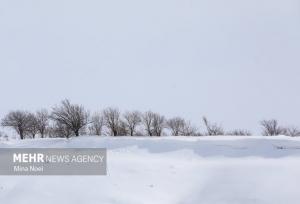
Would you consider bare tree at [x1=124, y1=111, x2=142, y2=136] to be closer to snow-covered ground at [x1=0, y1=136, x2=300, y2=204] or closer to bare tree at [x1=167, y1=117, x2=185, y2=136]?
bare tree at [x1=167, y1=117, x2=185, y2=136]

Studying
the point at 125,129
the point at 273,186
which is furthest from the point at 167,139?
the point at 125,129

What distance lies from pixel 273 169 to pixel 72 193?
258 inches

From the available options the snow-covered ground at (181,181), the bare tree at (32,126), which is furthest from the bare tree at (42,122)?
the snow-covered ground at (181,181)

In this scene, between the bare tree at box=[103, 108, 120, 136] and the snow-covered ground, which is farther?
the bare tree at box=[103, 108, 120, 136]

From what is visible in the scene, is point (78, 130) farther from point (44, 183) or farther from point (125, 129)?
point (44, 183)

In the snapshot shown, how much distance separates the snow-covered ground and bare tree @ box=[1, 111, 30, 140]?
40.0 metres

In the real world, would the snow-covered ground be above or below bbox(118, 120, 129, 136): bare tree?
below

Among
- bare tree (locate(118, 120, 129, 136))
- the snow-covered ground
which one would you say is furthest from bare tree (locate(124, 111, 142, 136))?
the snow-covered ground

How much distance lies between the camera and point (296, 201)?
11.2 metres

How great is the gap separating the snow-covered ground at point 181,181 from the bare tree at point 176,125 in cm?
4228

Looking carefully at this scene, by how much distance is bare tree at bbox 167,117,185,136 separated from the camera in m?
60.0

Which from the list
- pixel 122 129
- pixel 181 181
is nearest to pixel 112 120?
pixel 122 129

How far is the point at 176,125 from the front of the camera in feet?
199

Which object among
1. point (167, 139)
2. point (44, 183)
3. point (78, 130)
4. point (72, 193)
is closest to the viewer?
point (72, 193)
